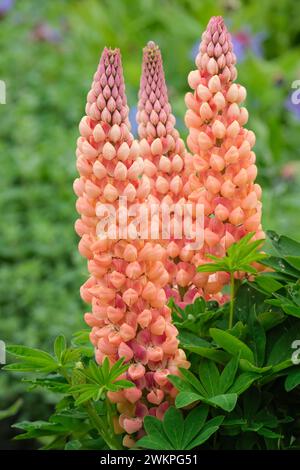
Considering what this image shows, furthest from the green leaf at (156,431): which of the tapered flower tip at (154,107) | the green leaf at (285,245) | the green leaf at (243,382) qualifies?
the tapered flower tip at (154,107)

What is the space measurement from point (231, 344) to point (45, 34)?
13.4 ft

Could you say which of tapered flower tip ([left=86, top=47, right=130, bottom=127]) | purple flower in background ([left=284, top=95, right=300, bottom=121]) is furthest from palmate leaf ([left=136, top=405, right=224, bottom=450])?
purple flower in background ([left=284, top=95, right=300, bottom=121])

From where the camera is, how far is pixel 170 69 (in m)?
5.05

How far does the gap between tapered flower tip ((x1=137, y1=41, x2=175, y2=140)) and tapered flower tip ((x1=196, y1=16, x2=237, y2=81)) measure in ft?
0.24

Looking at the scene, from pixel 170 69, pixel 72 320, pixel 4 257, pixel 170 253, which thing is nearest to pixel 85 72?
pixel 170 69

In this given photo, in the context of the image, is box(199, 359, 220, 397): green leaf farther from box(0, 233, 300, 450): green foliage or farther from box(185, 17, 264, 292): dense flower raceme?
box(185, 17, 264, 292): dense flower raceme

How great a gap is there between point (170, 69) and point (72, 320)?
7.24 ft

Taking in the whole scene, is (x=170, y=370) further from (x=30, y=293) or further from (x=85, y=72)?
(x=85, y=72)

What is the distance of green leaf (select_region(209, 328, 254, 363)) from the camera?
1.19 m

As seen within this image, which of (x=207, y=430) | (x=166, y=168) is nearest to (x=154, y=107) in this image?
(x=166, y=168)

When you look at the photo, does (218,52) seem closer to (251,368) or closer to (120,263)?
(120,263)

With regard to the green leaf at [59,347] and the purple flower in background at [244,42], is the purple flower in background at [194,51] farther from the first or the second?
the green leaf at [59,347]

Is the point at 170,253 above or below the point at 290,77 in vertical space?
below
